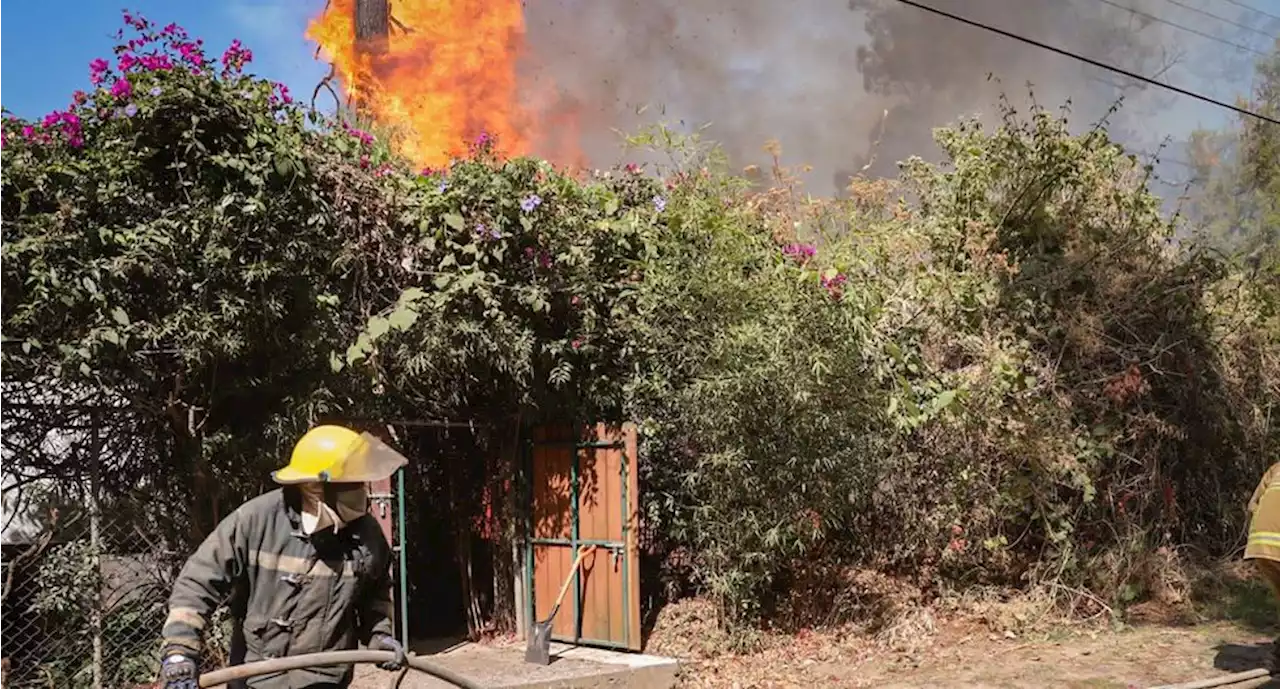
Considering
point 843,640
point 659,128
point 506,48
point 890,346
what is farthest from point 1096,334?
point 506,48

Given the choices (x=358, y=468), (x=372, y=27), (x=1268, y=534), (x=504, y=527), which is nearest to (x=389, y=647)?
(x=358, y=468)

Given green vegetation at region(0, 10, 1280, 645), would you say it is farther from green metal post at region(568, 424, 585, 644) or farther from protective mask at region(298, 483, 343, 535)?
protective mask at region(298, 483, 343, 535)

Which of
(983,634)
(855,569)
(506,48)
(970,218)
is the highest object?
(506,48)

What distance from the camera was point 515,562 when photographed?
838 centimetres

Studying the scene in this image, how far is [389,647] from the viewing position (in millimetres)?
3865

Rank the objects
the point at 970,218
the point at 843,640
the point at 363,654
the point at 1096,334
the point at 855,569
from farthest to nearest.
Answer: the point at 970,218
the point at 1096,334
the point at 855,569
the point at 843,640
the point at 363,654

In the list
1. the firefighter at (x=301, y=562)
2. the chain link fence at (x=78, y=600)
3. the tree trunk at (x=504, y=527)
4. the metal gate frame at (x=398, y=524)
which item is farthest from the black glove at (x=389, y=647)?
the tree trunk at (x=504, y=527)

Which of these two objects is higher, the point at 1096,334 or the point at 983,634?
the point at 1096,334

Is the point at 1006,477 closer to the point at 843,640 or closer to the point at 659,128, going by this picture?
the point at 843,640

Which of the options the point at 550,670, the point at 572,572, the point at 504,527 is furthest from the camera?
the point at 504,527

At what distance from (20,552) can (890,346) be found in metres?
6.29

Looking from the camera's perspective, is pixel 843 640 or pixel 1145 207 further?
pixel 1145 207

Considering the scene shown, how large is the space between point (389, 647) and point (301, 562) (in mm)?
460

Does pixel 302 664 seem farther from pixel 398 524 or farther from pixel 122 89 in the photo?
pixel 398 524
